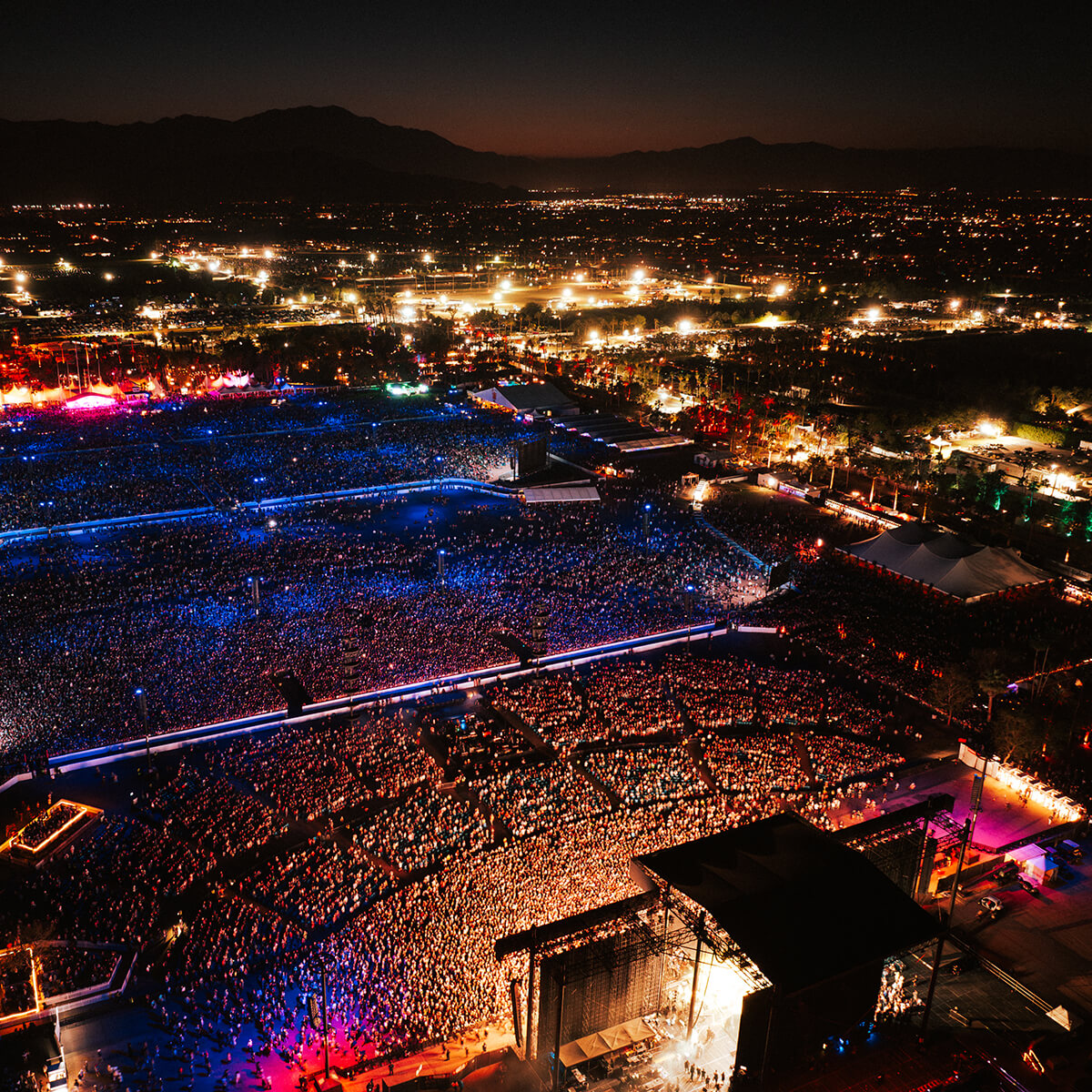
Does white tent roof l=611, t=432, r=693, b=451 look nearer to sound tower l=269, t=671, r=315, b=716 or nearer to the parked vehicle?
sound tower l=269, t=671, r=315, b=716

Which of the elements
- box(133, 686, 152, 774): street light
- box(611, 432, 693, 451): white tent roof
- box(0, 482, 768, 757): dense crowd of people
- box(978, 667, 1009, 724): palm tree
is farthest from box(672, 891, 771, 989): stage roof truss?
box(611, 432, 693, 451): white tent roof

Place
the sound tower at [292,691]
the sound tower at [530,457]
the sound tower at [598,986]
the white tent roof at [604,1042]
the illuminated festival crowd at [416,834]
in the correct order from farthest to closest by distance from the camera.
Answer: the sound tower at [530,457]
the sound tower at [292,691]
the illuminated festival crowd at [416,834]
the white tent roof at [604,1042]
the sound tower at [598,986]

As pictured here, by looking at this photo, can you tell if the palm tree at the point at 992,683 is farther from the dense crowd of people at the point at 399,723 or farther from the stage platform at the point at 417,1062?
the stage platform at the point at 417,1062

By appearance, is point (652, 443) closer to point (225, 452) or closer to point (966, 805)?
point (225, 452)

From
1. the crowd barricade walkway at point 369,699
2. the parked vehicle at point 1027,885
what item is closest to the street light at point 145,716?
the crowd barricade walkway at point 369,699

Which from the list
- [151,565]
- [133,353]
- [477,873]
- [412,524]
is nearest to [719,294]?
[133,353]

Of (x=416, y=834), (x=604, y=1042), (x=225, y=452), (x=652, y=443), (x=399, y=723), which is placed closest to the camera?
(x=604, y=1042)

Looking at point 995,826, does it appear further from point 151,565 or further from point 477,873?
point 151,565

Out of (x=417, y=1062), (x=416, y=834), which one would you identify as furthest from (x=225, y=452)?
(x=417, y=1062)
